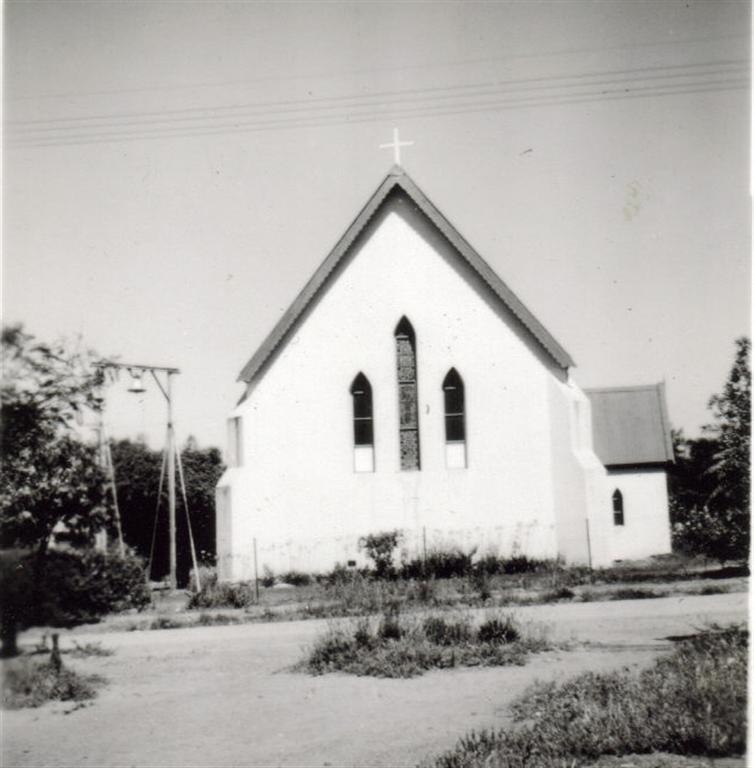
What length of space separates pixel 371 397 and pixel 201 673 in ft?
48.1

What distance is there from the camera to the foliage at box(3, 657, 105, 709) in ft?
27.5

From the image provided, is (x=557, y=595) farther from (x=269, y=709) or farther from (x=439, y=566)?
(x=269, y=709)

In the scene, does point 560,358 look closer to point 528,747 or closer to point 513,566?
point 513,566

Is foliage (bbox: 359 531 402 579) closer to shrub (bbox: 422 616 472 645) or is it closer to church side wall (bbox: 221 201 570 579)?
church side wall (bbox: 221 201 570 579)

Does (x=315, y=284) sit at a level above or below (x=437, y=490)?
above

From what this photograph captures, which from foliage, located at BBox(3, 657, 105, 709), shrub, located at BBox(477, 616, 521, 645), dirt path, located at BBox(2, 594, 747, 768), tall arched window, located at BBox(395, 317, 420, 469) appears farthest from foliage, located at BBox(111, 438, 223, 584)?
foliage, located at BBox(3, 657, 105, 709)

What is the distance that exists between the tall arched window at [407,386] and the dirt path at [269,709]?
12.3 m

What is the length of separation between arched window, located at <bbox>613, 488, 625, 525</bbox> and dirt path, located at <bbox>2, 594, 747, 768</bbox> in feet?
76.0

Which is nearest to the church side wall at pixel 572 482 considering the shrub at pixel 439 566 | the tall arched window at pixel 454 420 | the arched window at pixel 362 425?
the tall arched window at pixel 454 420

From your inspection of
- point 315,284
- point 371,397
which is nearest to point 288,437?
point 371,397

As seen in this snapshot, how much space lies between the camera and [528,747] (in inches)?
279

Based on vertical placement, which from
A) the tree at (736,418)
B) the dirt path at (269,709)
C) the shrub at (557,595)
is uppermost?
the tree at (736,418)

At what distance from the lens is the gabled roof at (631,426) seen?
37156 millimetres

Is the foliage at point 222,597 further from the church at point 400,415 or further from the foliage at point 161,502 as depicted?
the foliage at point 161,502
